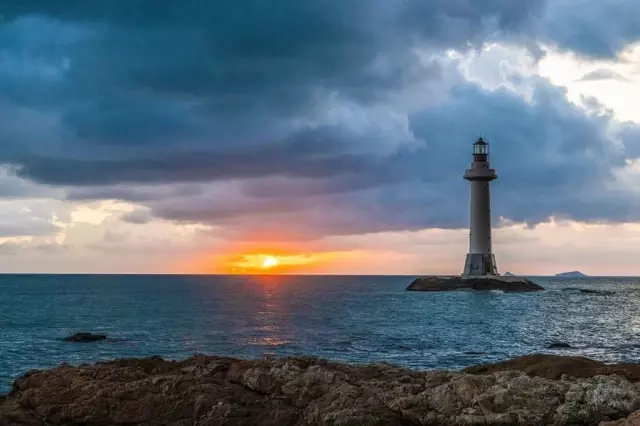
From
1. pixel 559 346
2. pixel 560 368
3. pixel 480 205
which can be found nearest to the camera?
pixel 560 368

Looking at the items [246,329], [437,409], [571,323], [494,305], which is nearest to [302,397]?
[437,409]

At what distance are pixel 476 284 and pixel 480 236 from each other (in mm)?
8718

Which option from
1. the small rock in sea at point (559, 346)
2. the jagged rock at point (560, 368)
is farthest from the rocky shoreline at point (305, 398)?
the small rock in sea at point (559, 346)

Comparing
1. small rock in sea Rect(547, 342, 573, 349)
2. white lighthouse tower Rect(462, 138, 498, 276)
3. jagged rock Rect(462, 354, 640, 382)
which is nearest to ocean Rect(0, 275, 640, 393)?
small rock in sea Rect(547, 342, 573, 349)

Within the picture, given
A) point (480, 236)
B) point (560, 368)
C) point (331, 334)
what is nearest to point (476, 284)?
point (480, 236)

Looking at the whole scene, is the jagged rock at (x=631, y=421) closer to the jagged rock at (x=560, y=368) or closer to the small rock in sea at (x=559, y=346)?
the jagged rock at (x=560, y=368)

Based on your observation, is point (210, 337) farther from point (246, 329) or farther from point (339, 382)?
point (339, 382)

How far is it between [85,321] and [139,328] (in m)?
12.1

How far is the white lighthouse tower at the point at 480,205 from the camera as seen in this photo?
115 m

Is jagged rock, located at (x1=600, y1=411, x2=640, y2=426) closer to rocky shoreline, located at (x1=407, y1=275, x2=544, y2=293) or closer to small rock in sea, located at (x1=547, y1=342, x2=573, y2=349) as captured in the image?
small rock in sea, located at (x1=547, y1=342, x2=573, y2=349)

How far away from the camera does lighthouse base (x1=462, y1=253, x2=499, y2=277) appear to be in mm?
117250

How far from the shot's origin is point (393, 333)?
5866 cm

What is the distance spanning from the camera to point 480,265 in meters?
118

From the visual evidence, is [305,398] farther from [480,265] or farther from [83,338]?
[480,265]
